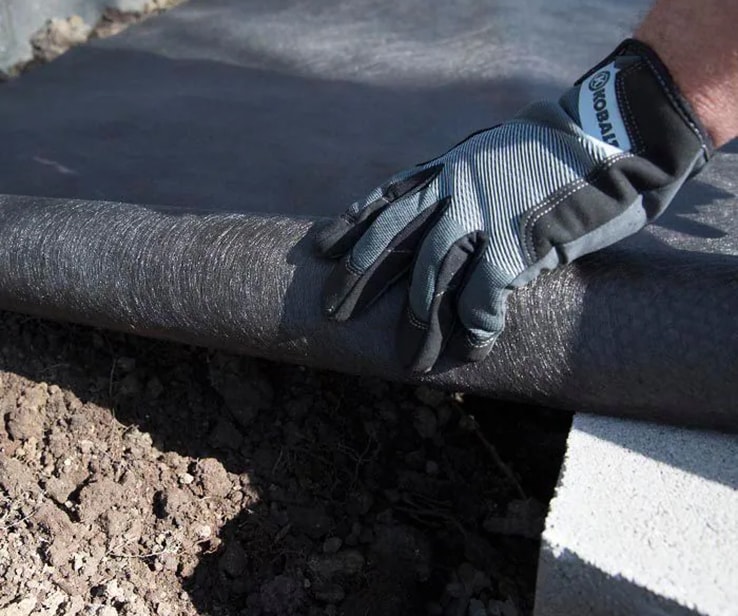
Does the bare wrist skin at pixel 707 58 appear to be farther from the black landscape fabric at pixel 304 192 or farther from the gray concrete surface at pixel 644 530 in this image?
the gray concrete surface at pixel 644 530

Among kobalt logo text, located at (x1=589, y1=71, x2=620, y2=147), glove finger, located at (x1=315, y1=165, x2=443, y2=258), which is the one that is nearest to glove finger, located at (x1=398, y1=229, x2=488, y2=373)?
glove finger, located at (x1=315, y1=165, x2=443, y2=258)

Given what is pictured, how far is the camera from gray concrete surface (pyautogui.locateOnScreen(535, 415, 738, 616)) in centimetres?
145

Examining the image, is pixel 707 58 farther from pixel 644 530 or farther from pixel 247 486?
pixel 247 486

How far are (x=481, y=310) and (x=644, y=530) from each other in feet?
1.67

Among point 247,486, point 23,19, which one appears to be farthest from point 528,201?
point 23,19

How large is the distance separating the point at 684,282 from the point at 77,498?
1.48 m

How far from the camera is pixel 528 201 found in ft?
5.56

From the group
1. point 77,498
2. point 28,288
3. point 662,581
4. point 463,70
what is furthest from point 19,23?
point 662,581

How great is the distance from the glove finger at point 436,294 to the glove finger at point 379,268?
5 centimetres

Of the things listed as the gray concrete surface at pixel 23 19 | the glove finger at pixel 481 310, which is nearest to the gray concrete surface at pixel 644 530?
the glove finger at pixel 481 310

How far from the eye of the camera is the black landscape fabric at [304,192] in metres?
1.77

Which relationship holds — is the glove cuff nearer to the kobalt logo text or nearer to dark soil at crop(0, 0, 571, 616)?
the kobalt logo text

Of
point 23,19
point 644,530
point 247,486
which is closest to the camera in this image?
point 644,530

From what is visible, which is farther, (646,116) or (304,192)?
(304,192)
